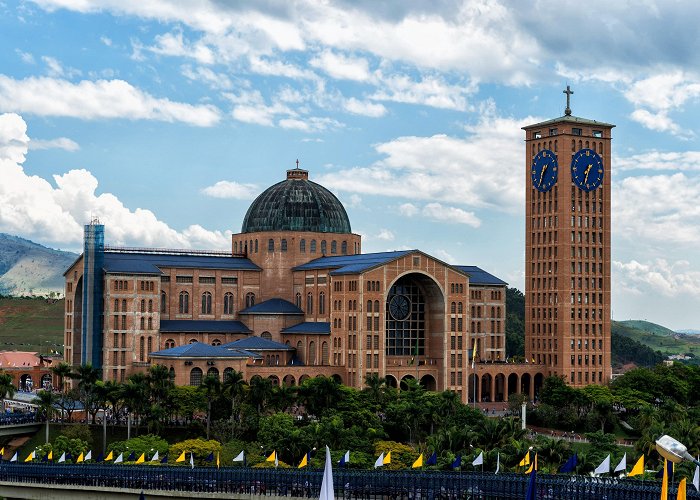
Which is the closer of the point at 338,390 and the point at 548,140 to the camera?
the point at 338,390

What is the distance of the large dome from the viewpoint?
166 metres

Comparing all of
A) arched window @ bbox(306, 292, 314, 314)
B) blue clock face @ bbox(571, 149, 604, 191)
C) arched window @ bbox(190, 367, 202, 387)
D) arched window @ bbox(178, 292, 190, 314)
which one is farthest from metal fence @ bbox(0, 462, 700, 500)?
blue clock face @ bbox(571, 149, 604, 191)

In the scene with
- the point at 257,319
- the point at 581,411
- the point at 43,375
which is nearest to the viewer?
the point at 581,411

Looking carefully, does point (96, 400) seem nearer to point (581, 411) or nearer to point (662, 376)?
point (581, 411)

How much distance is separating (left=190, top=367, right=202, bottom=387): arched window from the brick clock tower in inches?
1856

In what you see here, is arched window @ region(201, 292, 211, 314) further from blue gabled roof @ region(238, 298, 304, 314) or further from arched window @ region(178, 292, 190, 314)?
blue gabled roof @ region(238, 298, 304, 314)

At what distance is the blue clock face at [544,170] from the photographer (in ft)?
531

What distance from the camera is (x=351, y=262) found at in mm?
155500

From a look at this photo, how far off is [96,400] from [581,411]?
5825 cm

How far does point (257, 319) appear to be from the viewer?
160 metres

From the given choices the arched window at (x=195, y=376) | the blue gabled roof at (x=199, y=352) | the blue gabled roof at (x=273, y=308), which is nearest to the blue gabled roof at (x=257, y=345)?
the blue gabled roof at (x=199, y=352)

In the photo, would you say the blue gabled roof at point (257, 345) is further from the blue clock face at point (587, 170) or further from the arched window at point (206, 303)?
the blue clock face at point (587, 170)

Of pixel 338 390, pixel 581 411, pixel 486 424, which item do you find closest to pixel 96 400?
pixel 338 390

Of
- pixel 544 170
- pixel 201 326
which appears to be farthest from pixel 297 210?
pixel 544 170
